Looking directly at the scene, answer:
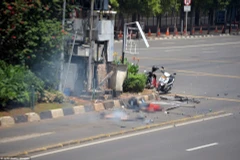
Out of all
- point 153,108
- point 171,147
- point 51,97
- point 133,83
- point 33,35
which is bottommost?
point 171,147

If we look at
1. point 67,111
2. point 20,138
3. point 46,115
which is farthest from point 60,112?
point 20,138

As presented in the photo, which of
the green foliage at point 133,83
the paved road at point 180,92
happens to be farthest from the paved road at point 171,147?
the green foliage at point 133,83

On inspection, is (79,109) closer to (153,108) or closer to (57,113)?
(57,113)

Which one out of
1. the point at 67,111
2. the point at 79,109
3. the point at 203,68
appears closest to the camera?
the point at 67,111

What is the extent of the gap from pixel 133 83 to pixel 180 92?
2692mm

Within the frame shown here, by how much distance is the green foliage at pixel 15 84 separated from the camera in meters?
13.5

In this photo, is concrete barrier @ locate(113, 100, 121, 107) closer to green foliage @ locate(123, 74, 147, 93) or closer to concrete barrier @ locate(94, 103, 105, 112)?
concrete barrier @ locate(94, 103, 105, 112)

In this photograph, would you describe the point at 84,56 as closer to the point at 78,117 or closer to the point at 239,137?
the point at 78,117

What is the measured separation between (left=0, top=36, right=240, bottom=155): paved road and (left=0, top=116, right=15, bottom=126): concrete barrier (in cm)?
28

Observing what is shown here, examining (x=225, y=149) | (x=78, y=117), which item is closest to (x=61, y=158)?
(x=225, y=149)

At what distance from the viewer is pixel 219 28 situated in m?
→ 64.0

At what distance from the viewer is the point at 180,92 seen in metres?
19.4

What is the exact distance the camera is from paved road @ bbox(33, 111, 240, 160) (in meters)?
10.3

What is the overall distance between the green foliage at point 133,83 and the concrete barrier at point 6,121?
5.08 metres
